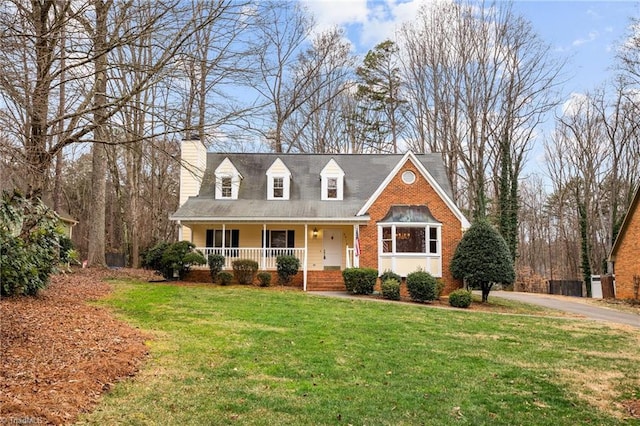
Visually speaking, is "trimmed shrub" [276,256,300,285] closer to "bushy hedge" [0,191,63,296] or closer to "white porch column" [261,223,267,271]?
"white porch column" [261,223,267,271]

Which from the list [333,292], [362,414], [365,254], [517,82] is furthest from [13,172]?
[517,82]

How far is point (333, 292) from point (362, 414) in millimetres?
12992

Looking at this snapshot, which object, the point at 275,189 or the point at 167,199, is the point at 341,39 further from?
the point at 167,199

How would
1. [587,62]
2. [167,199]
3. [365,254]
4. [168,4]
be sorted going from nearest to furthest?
[168,4]
[365,254]
[587,62]
[167,199]

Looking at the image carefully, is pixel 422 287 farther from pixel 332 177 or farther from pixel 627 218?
pixel 627 218

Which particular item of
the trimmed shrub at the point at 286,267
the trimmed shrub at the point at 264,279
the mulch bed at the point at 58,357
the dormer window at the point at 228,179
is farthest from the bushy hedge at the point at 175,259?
→ the mulch bed at the point at 58,357

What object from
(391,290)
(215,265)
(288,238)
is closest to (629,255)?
(391,290)

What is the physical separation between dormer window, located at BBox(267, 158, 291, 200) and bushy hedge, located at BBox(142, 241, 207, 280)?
4.82m

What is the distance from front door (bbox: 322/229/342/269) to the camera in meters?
21.5

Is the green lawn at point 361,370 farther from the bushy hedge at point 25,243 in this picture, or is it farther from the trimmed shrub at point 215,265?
the trimmed shrub at point 215,265

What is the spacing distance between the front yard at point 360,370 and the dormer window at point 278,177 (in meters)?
10.0

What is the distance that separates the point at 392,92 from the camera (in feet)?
105

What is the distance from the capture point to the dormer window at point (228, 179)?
21.3 m

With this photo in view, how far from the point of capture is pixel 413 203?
19750mm
